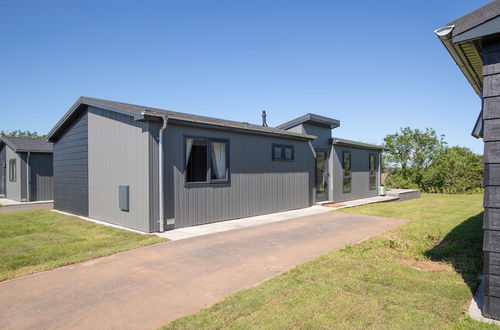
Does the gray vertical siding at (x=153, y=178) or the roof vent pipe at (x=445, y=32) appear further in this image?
the gray vertical siding at (x=153, y=178)

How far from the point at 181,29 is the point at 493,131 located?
11.7 meters

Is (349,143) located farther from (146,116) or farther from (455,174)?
(455,174)

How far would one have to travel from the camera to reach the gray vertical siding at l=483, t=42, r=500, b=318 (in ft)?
9.40

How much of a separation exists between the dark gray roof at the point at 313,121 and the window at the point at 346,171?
1.69 meters

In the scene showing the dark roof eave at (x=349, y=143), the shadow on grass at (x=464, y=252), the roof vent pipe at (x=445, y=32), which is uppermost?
the roof vent pipe at (x=445, y=32)

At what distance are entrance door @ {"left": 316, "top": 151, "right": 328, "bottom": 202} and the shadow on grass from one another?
20.2 ft

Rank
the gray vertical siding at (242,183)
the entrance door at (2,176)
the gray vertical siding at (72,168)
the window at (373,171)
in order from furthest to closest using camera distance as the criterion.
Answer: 1. the entrance door at (2,176)
2. the window at (373,171)
3. the gray vertical siding at (72,168)
4. the gray vertical siding at (242,183)

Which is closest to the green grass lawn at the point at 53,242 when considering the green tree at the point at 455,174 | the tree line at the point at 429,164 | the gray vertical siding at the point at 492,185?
the gray vertical siding at the point at 492,185

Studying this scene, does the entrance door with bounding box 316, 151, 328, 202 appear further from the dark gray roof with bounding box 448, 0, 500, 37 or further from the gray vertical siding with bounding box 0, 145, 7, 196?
the gray vertical siding with bounding box 0, 145, 7, 196

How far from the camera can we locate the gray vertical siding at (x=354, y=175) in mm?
14023

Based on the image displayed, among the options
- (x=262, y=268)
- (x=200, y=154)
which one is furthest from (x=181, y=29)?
(x=262, y=268)

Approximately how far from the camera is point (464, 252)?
5.24m

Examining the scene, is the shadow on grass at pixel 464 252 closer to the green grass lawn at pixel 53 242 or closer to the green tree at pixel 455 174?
the green grass lawn at pixel 53 242

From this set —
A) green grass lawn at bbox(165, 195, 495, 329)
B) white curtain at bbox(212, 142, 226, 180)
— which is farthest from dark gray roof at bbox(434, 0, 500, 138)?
white curtain at bbox(212, 142, 226, 180)
